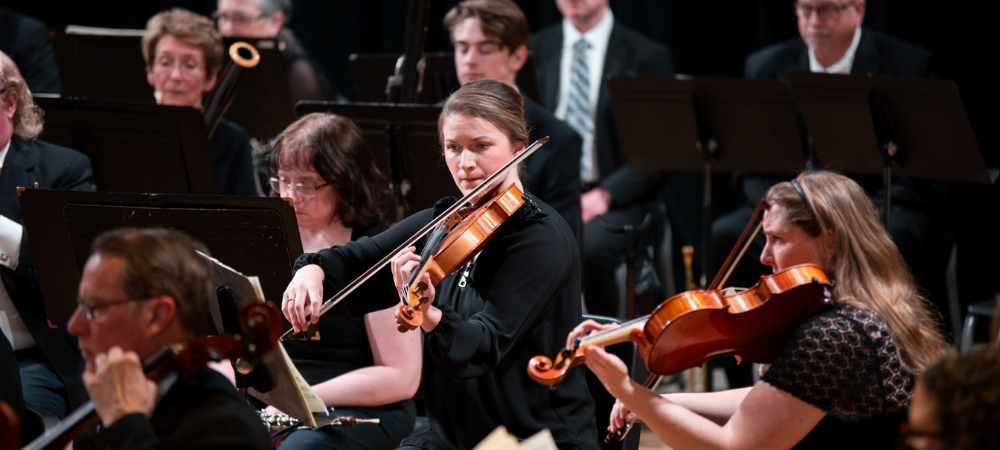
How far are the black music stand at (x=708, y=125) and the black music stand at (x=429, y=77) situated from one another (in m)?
0.36

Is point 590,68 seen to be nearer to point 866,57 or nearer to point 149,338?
point 866,57

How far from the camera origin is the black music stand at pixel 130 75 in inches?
153

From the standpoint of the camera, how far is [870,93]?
3396 millimetres

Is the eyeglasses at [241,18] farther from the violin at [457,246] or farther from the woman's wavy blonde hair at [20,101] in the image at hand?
the violin at [457,246]

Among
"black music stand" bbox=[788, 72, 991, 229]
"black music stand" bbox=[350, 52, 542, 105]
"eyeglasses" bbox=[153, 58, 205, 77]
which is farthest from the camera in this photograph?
"black music stand" bbox=[350, 52, 542, 105]

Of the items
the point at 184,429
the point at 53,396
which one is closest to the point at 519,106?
the point at 184,429

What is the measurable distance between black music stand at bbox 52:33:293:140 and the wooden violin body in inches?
99.3

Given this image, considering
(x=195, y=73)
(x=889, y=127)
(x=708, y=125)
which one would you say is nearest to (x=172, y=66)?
(x=195, y=73)

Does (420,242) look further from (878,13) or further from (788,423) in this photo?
(878,13)

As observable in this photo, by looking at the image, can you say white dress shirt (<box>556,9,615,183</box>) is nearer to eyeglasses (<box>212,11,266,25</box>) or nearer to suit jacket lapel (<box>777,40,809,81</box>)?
suit jacket lapel (<box>777,40,809,81</box>)

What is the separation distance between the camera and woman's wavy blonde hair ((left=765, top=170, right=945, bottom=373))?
6.01 feet

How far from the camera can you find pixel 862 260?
189cm

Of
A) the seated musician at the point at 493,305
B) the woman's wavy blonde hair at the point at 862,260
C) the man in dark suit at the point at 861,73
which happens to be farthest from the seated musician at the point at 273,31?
the woman's wavy blonde hair at the point at 862,260

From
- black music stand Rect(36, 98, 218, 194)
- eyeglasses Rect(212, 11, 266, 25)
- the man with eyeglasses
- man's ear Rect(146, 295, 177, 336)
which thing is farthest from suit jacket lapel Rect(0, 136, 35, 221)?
the man with eyeglasses
